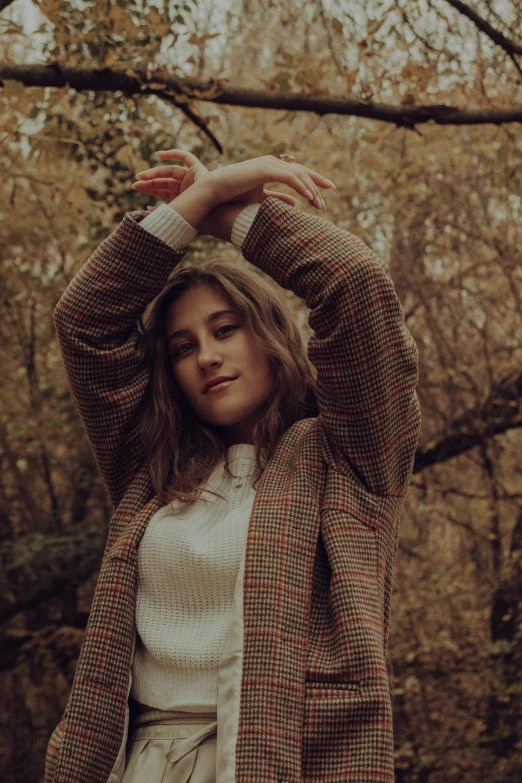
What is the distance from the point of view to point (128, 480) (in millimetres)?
1752

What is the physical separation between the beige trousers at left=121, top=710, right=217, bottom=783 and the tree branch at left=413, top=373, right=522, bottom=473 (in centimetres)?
283

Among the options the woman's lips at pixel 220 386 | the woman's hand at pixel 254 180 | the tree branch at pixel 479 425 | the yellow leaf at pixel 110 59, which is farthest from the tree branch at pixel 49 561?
the woman's hand at pixel 254 180

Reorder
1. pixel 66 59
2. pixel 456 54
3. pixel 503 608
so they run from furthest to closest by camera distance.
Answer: pixel 503 608 → pixel 456 54 → pixel 66 59

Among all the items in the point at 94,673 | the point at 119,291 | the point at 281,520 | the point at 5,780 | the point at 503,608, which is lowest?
the point at 5,780

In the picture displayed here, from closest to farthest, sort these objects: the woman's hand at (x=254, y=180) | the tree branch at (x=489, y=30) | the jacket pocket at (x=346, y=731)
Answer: the jacket pocket at (x=346, y=731) → the woman's hand at (x=254, y=180) → the tree branch at (x=489, y=30)

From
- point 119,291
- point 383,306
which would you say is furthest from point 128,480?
point 383,306

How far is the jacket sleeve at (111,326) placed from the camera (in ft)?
5.26

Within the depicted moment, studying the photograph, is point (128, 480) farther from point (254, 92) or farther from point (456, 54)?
point (456, 54)

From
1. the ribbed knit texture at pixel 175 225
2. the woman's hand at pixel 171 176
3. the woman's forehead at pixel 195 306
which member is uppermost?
the woman's hand at pixel 171 176

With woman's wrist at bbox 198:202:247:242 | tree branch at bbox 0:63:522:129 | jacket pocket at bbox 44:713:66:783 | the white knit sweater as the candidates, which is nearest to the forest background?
tree branch at bbox 0:63:522:129

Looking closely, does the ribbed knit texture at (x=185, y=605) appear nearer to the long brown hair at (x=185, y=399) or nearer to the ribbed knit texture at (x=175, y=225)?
the long brown hair at (x=185, y=399)

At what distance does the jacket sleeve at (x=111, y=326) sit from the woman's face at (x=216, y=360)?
0.09 metres

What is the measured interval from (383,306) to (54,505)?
3.89 metres

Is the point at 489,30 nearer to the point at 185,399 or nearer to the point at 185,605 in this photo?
the point at 185,399
